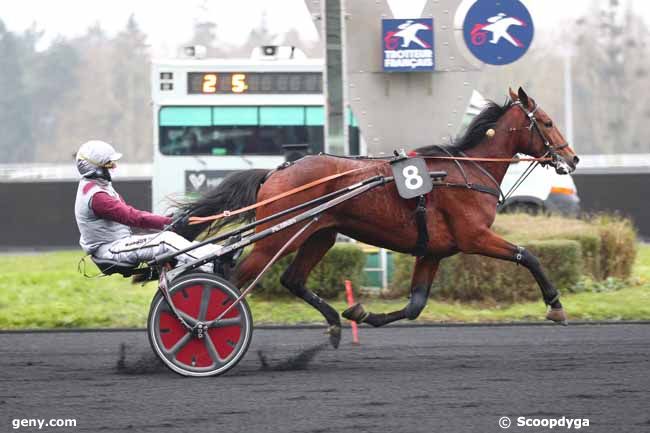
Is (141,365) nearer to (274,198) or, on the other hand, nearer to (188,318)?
(188,318)

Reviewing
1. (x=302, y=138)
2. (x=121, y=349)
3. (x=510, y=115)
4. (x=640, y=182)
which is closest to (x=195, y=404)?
(x=121, y=349)

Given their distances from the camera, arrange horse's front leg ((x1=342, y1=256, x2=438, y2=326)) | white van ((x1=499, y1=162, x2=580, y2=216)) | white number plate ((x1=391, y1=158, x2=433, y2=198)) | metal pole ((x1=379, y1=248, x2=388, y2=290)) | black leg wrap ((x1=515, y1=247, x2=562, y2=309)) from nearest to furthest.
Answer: white number plate ((x1=391, y1=158, x2=433, y2=198))
black leg wrap ((x1=515, y1=247, x2=562, y2=309))
horse's front leg ((x1=342, y1=256, x2=438, y2=326))
metal pole ((x1=379, y1=248, x2=388, y2=290))
white van ((x1=499, y1=162, x2=580, y2=216))

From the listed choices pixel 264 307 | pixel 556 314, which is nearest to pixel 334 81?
pixel 264 307

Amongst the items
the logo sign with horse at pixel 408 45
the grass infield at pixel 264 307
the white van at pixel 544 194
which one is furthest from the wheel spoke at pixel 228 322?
the white van at pixel 544 194

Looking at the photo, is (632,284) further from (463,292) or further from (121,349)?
(121,349)

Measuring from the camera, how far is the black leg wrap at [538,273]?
7723 millimetres

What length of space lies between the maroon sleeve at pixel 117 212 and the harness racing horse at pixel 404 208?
0.77m

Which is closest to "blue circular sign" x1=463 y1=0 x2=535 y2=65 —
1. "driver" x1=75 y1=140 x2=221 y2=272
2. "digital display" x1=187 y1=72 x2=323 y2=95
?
"driver" x1=75 y1=140 x2=221 y2=272

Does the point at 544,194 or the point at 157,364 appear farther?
the point at 544,194

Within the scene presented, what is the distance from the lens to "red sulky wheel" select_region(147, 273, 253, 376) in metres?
7.12

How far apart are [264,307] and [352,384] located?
3966 millimetres

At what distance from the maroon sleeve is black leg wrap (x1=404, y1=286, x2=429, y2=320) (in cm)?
195

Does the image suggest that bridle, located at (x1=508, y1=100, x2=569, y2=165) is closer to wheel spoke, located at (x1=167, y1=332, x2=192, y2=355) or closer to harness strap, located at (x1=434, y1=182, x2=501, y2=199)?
harness strap, located at (x1=434, y1=182, x2=501, y2=199)

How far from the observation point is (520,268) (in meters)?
10.9
